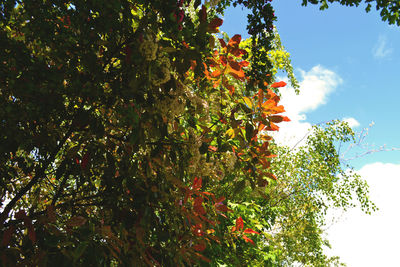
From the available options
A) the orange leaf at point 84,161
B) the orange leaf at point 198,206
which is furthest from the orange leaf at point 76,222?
the orange leaf at point 198,206

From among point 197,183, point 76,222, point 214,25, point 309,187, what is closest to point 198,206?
point 197,183

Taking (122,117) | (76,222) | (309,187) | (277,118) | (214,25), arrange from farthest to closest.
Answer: (309,187)
(277,118)
(214,25)
(122,117)
(76,222)

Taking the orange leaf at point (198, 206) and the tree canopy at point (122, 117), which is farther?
the orange leaf at point (198, 206)

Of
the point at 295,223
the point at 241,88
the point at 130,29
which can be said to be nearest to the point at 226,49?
the point at 130,29

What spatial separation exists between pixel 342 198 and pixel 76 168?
27.7 ft

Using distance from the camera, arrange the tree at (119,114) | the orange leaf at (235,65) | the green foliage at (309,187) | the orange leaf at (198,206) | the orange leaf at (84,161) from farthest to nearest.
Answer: the green foliage at (309,187), the orange leaf at (235,65), the orange leaf at (198,206), the orange leaf at (84,161), the tree at (119,114)

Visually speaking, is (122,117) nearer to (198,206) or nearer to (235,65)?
(198,206)

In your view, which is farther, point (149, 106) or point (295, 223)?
point (295, 223)

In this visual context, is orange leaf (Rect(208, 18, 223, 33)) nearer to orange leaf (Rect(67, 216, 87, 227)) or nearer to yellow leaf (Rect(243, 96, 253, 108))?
yellow leaf (Rect(243, 96, 253, 108))

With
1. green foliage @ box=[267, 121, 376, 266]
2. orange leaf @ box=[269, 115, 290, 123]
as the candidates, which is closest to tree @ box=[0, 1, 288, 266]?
orange leaf @ box=[269, 115, 290, 123]

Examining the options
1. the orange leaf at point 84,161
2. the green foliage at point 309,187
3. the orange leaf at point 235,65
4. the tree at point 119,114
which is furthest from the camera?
the green foliage at point 309,187

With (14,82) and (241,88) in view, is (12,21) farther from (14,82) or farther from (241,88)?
(241,88)

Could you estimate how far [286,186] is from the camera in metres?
8.04

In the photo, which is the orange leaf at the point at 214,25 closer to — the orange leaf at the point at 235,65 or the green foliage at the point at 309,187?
the orange leaf at the point at 235,65
